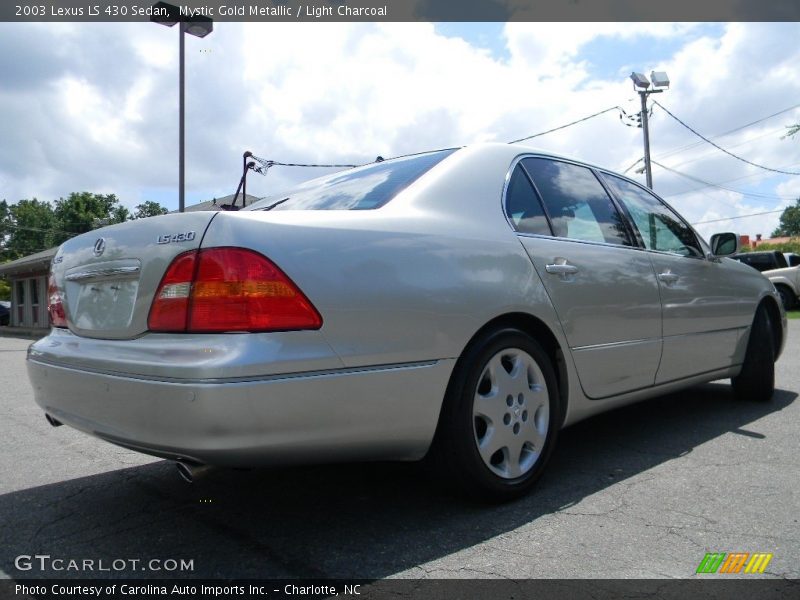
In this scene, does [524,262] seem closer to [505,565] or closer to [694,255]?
[505,565]

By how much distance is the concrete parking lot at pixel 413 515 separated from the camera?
213 cm

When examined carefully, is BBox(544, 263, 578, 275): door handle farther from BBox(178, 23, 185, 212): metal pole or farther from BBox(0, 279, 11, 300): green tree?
BBox(0, 279, 11, 300): green tree

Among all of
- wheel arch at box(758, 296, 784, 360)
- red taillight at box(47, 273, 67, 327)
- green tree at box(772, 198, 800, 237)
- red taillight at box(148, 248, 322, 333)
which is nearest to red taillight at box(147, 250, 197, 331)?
red taillight at box(148, 248, 322, 333)

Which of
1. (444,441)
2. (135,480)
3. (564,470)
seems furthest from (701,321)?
(135,480)

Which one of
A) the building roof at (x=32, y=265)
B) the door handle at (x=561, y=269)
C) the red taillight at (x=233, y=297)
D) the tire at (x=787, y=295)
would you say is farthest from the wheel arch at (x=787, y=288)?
the building roof at (x=32, y=265)

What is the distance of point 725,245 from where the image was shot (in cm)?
432

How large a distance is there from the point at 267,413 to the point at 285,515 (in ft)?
2.57

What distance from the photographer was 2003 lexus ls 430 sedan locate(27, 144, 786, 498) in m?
2.01

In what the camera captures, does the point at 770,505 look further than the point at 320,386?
Yes

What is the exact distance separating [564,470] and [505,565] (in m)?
1.15

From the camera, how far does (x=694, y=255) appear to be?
13.3 ft

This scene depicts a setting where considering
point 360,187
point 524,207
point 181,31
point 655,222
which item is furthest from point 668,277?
point 181,31
